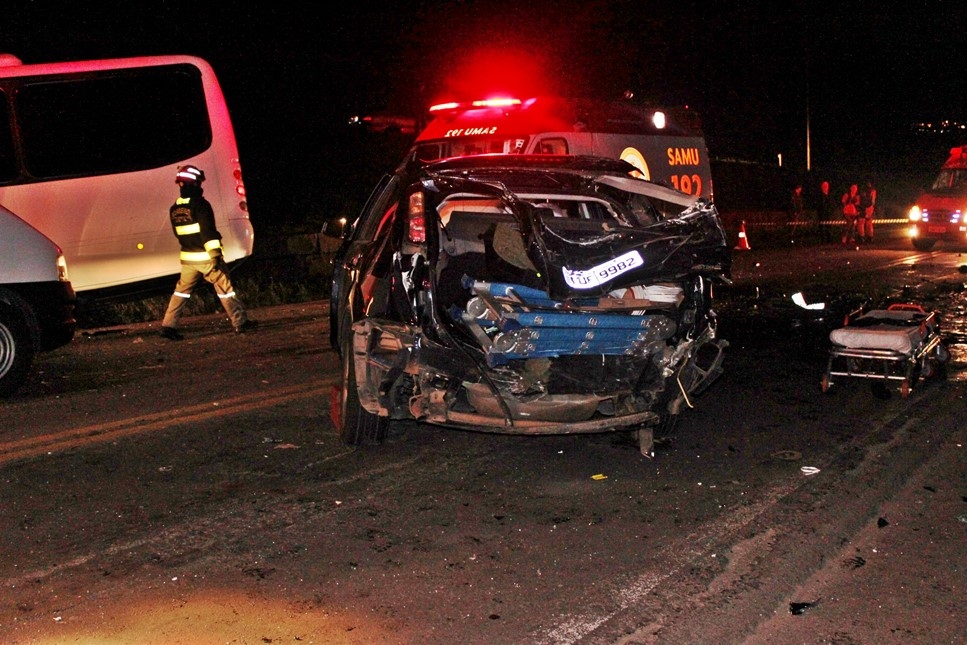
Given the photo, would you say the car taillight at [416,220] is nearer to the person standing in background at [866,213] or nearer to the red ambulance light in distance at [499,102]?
the red ambulance light in distance at [499,102]

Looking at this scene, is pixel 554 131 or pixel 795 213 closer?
pixel 554 131

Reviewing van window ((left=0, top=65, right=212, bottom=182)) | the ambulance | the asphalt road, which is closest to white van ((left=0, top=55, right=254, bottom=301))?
van window ((left=0, top=65, right=212, bottom=182))

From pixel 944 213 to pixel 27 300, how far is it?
726 inches

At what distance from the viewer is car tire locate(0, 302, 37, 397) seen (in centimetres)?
811

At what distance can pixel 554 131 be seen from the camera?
1145 centimetres

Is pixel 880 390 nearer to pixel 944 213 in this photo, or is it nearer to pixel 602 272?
pixel 602 272

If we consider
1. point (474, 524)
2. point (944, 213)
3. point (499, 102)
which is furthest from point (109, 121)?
point (944, 213)

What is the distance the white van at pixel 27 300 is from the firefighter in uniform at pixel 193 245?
199cm

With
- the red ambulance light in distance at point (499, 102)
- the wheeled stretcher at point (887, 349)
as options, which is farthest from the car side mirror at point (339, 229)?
the red ambulance light in distance at point (499, 102)

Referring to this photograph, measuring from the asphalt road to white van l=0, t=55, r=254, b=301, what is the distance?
3.36 metres

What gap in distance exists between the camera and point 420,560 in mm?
4660

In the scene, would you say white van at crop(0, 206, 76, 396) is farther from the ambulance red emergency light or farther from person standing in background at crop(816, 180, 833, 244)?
person standing in background at crop(816, 180, 833, 244)

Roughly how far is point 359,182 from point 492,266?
1818 centimetres

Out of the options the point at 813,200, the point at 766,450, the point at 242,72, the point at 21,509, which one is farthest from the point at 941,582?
the point at 813,200
